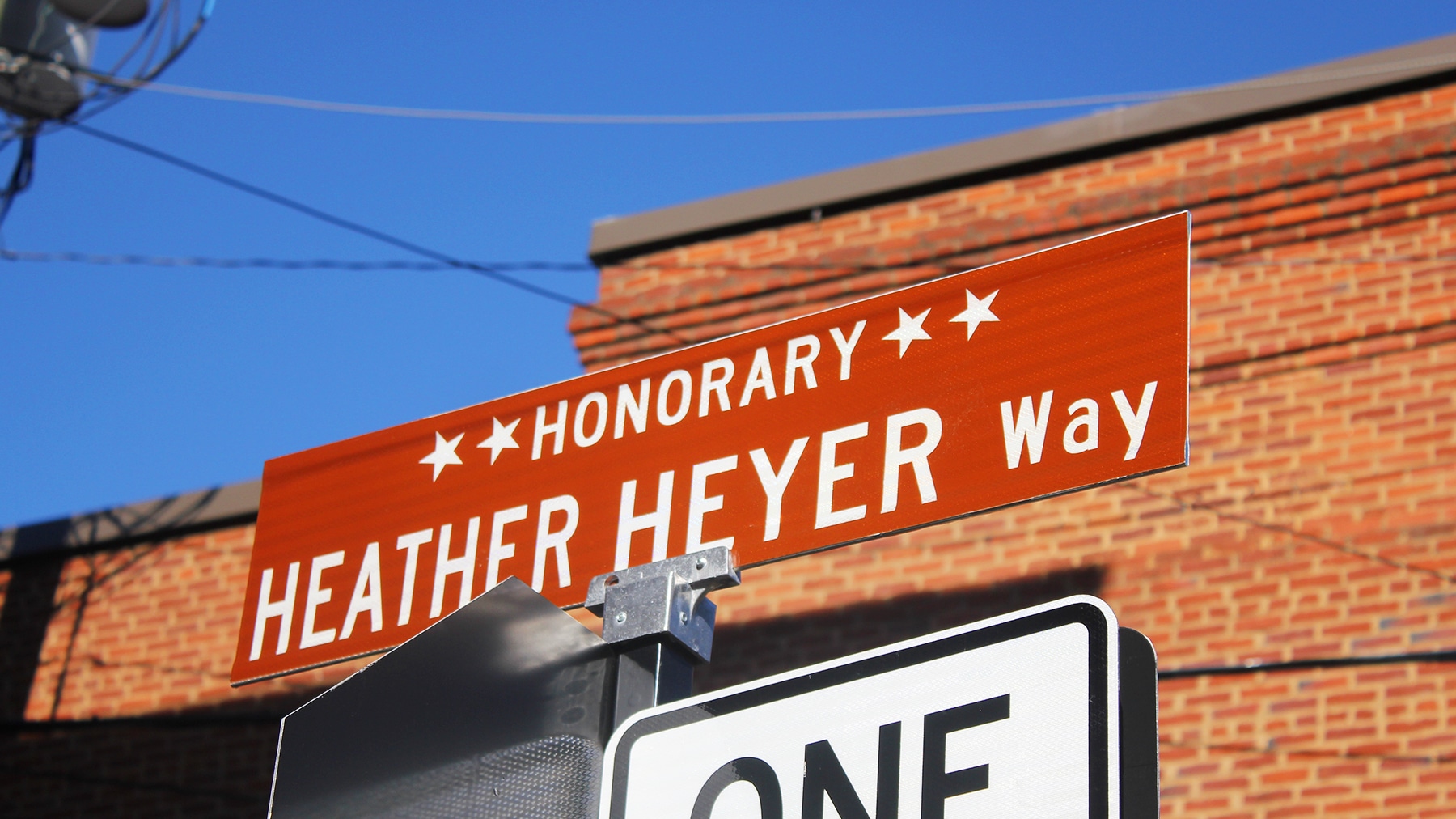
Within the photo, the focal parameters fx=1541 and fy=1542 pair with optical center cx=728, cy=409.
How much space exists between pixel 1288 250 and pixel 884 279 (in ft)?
6.82

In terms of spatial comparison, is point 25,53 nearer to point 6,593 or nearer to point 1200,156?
point 6,593

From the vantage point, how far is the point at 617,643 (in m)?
2.60

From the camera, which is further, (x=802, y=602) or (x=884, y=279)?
(x=884, y=279)

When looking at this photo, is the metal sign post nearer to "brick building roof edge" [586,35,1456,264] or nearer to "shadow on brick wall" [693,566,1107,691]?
"shadow on brick wall" [693,566,1107,691]

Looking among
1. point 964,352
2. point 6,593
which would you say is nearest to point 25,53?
point 6,593

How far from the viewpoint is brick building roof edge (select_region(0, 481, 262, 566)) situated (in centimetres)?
955

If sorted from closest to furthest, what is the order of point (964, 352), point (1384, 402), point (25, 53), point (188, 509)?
1. point (964, 352)
2. point (1384, 402)
3. point (25, 53)
4. point (188, 509)

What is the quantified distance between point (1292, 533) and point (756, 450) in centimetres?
435

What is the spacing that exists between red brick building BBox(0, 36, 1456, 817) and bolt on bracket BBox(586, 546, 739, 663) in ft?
15.0

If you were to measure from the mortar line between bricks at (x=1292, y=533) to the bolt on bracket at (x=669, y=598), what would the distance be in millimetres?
4895

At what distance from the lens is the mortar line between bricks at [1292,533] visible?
671 centimetres

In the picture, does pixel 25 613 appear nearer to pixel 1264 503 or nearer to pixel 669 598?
pixel 1264 503

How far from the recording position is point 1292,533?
6.99 meters

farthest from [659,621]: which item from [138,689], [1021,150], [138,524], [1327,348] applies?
[138,524]
